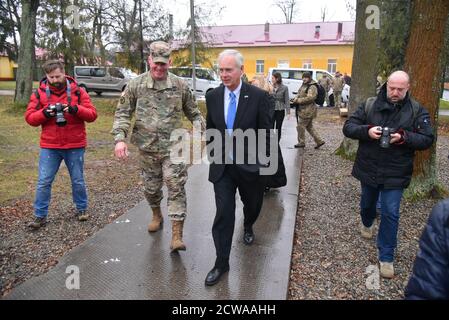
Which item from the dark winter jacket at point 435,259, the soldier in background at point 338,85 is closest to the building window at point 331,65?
the soldier in background at point 338,85

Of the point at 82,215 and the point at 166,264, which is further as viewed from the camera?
the point at 82,215

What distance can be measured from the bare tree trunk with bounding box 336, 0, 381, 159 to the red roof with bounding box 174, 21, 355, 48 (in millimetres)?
30047

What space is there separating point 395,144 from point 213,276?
6.23 ft

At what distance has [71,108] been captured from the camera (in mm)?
4047

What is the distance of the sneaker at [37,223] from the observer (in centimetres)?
424

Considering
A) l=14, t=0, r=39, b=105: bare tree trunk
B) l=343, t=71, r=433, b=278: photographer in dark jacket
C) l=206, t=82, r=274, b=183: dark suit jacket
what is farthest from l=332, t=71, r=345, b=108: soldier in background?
l=206, t=82, r=274, b=183: dark suit jacket

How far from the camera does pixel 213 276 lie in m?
3.13

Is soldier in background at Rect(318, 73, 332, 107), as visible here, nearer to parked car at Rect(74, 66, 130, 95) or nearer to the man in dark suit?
parked car at Rect(74, 66, 130, 95)

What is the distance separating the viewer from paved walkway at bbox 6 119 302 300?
3.01 metres

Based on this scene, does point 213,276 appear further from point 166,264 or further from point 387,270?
point 387,270

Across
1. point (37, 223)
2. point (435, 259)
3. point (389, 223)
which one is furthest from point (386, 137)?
point (37, 223)

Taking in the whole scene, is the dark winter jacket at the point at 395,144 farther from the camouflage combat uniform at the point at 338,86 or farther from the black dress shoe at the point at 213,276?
the camouflage combat uniform at the point at 338,86
